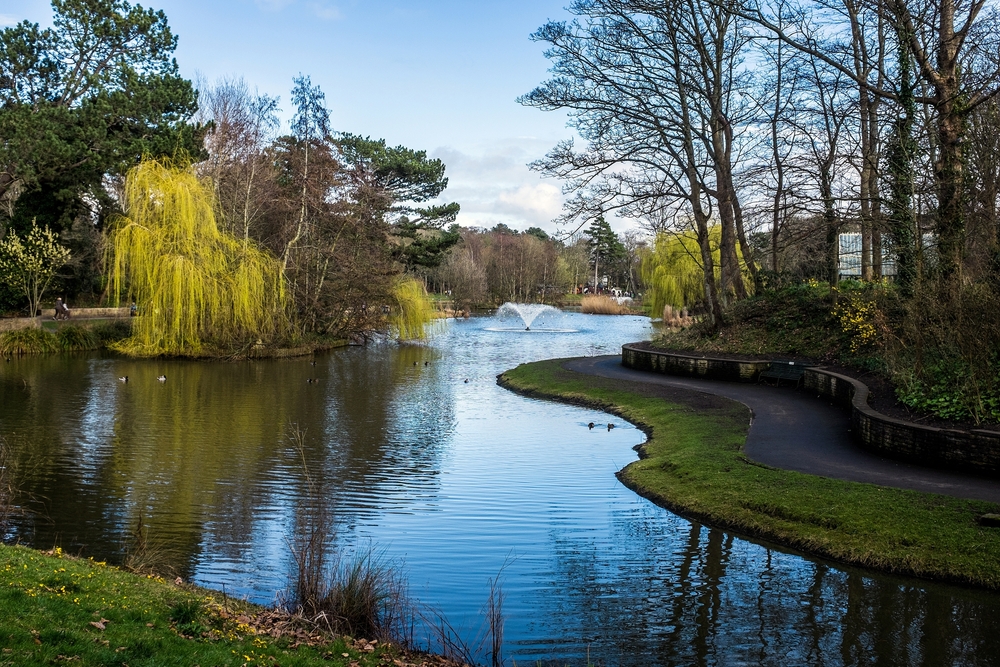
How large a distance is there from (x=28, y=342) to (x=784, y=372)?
29.1 meters

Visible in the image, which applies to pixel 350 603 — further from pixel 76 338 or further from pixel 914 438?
pixel 76 338

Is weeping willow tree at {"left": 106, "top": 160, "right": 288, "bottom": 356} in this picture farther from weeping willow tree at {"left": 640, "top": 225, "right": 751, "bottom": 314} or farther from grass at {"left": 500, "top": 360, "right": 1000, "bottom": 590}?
weeping willow tree at {"left": 640, "top": 225, "right": 751, "bottom": 314}

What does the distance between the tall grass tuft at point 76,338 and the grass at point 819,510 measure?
91.1 ft

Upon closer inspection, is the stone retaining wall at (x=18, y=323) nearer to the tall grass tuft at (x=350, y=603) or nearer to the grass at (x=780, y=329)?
the grass at (x=780, y=329)

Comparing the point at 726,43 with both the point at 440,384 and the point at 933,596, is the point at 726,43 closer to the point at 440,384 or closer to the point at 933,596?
the point at 440,384

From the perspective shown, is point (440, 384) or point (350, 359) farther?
point (350, 359)

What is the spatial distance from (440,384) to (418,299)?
651 inches

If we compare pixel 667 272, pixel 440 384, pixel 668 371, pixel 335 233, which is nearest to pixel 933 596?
pixel 668 371

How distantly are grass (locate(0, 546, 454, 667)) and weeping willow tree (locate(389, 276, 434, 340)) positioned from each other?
33347 mm

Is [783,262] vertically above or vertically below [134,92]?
below

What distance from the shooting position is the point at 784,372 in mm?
21109

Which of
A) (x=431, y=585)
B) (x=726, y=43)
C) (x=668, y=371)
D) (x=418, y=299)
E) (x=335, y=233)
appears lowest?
(x=431, y=585)

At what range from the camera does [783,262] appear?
32688mm

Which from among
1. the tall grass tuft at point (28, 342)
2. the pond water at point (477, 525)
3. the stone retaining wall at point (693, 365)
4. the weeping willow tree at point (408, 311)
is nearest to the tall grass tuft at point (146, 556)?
the pond water at point (477, 525)
